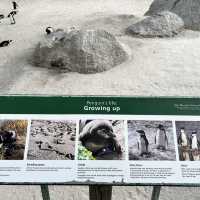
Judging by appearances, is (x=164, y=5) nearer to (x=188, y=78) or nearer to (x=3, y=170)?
(x=188, y=78)

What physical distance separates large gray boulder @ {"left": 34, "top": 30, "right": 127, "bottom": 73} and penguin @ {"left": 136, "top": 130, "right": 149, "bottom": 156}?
15.4 feet

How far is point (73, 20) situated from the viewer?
11.8 meters

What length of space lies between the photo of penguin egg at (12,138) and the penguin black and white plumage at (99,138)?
1.54 feet

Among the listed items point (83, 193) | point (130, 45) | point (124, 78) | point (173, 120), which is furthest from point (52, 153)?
point (130, 45)

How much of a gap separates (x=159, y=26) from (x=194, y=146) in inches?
261

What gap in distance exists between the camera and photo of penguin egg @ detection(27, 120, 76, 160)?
3.19m

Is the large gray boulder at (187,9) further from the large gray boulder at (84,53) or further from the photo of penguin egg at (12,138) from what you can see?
the photo of penguin egg at (12,138)

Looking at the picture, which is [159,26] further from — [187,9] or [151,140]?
[151,140]

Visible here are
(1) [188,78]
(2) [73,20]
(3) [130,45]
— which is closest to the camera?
(1) [188,78]

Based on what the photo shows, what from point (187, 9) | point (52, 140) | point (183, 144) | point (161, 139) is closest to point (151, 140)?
point (161, 139)

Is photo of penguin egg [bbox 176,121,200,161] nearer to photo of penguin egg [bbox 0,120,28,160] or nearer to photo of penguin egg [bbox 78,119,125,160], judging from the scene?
photo of penguin egg [bbox 78,119,125,160]

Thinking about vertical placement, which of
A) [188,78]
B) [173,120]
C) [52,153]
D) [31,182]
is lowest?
[31,182]

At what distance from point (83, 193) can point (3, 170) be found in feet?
6.95

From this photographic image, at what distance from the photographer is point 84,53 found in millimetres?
7797
